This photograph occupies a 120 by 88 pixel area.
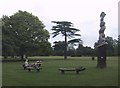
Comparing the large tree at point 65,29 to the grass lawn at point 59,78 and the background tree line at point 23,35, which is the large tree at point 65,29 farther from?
the grass lawn at point 59,78

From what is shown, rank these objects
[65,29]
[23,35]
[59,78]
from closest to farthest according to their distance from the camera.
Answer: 1. [59,78]
2. [23,35]
3. [65,29]

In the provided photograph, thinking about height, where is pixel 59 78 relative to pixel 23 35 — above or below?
below

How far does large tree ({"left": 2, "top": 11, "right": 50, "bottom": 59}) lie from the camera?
6244 cm

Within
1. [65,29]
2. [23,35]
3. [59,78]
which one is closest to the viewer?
[59,78]

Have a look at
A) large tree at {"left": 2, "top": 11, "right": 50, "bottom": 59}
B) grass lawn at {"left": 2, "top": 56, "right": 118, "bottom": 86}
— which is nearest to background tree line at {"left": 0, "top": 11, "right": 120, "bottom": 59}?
large tree at {"left": 2, "top": 11, "right": 50, "bottom": 59}

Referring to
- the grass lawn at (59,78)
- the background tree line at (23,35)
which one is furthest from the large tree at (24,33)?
the grass lawn at (59,78)

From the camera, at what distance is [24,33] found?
6688 cm

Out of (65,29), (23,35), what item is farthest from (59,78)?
(65,29)

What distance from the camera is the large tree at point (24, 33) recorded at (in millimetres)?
62438

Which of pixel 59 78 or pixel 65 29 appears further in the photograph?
pixel 65 29

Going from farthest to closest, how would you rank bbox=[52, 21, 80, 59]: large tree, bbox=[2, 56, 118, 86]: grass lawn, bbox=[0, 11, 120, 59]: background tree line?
bbox=[52, 21, 80, 59]: large tree → bbox=[0, 11, 120, 59]: background tree line → bbox=[2, 56, 118, 86]: grass lawn

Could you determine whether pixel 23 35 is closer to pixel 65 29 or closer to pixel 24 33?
pixel 24 33

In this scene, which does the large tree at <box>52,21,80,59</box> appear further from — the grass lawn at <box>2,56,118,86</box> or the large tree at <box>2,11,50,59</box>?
the grass lawn at <box>2,56,118,86</box>

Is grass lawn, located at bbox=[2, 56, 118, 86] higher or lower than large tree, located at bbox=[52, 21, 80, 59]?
lower
